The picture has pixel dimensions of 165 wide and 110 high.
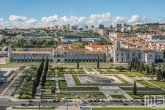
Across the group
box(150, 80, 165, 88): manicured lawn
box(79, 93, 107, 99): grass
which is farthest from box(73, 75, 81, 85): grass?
box(150, 80, 165, 88): manicured lawn

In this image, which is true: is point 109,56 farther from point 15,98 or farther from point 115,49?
point 15,98

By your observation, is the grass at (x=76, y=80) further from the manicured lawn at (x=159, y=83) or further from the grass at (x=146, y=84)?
the manicured lawn at (x=159, y=83)

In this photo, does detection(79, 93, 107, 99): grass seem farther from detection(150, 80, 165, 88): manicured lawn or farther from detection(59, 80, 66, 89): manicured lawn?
detection(150, 80, 165, 88): manicured lawn

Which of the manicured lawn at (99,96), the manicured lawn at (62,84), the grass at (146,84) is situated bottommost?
the grass at (146,84)

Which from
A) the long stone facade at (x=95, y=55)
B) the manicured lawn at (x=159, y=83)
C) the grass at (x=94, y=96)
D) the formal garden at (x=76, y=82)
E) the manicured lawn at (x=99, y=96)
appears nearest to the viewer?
the grass at (x=94, y=96)

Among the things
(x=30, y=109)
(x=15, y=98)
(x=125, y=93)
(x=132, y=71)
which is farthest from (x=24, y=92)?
(x=132, y=71)

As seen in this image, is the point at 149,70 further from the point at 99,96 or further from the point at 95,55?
the point at 95,55

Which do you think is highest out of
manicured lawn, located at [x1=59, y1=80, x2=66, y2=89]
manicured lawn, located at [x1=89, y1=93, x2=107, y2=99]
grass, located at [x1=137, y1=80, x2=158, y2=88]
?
manicured lawn, located at [x1=59, y1=80, x2=66, y2=89]

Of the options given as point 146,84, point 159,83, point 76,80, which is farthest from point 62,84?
point 159,83

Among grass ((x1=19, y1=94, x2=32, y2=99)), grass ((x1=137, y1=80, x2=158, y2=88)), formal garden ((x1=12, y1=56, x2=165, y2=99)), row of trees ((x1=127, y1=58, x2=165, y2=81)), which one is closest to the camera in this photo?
grass ((x1=19, y1=94, x2=32, y2=99))

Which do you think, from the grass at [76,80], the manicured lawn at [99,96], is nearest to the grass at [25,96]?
the manicured lawn at [99,96]

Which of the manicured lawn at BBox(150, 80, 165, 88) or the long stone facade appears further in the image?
the long stone facade
